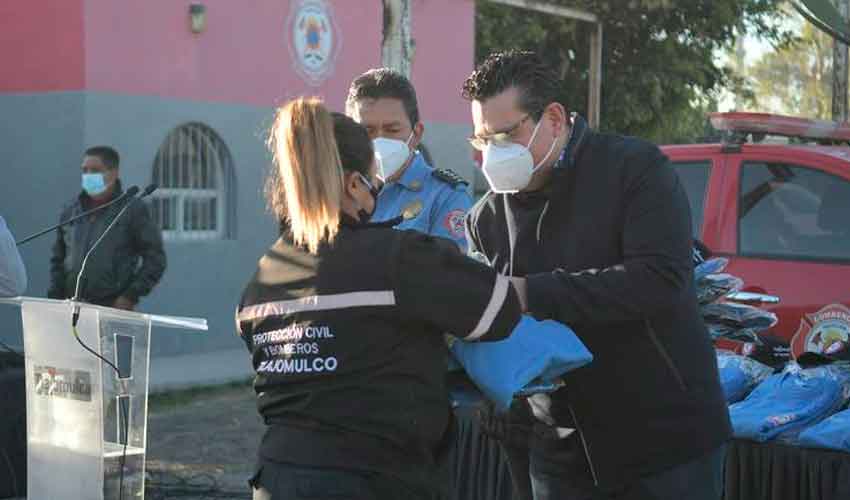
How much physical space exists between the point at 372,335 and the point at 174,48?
1017cm

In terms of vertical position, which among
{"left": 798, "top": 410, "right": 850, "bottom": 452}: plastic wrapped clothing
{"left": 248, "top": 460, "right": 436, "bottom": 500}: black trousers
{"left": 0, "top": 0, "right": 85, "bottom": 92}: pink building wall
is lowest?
{"left": 798, "top": 410, "right": 850, "bottom": 452}: plastic wrapped clothing

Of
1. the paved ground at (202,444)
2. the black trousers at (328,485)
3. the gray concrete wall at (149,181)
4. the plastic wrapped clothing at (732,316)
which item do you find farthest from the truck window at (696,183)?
the gray concrete wall at (149,181)

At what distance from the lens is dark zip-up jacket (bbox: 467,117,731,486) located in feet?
9.65

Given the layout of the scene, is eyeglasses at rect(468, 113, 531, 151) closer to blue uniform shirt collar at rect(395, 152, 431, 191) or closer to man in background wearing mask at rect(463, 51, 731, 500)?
man in background wearing mask at rect(463, 51, 731, 500)

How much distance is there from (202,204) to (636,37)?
10978 millimetres

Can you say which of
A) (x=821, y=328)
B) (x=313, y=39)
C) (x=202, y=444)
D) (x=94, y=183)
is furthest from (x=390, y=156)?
(x=313, y=39)

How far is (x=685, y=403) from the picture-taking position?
3035 mm

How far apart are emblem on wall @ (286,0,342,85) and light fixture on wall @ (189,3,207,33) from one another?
1.29 m

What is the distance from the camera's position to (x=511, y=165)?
314cm

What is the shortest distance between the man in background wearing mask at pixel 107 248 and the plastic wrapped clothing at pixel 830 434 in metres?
4.51

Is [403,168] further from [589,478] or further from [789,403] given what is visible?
[789,403]

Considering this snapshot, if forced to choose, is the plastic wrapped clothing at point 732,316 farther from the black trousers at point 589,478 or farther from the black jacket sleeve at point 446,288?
the black jacket sleeve at point 446,288

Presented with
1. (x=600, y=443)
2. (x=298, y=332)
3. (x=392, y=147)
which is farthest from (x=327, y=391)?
(x=392, y=147)

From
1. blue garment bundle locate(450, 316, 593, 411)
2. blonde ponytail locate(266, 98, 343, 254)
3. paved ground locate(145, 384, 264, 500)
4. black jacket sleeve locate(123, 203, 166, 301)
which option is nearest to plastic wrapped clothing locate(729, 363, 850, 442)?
blue garment bundle locate(450, 316, 593, 411)
